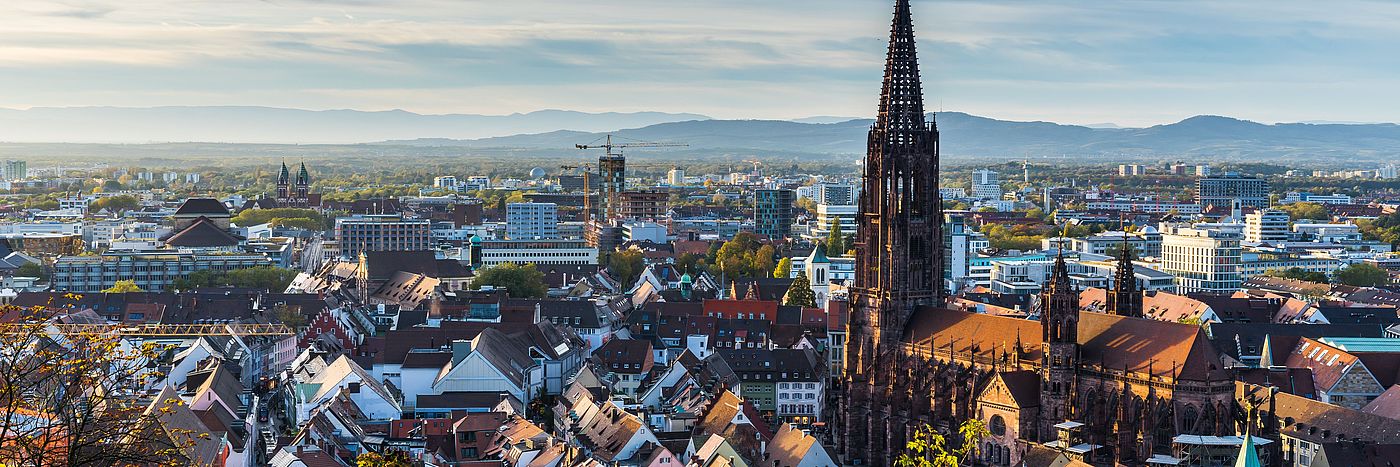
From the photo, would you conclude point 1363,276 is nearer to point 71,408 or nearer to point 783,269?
point 783,269

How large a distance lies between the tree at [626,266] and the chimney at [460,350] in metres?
74.6

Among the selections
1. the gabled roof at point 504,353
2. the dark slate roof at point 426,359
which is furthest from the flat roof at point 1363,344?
the dark slate roof at point 426,359

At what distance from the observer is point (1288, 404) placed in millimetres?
73375

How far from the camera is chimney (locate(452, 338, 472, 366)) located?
3614 inches

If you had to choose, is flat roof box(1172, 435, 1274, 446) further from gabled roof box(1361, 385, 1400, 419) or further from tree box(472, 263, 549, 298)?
tree box(472, 263, 549, 298)

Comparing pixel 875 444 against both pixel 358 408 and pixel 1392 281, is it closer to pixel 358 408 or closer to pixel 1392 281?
pixel 358 408

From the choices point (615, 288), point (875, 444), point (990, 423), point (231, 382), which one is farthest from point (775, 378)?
point (615, 288)

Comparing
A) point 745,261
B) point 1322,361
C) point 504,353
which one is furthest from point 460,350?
point 745,261

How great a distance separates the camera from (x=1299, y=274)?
6565 inches

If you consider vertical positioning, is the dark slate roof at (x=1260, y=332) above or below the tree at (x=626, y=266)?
above

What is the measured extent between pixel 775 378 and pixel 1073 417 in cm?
2658

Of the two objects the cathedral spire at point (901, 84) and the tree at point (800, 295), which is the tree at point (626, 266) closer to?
the tree at point (800, 295)

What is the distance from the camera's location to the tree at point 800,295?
130m

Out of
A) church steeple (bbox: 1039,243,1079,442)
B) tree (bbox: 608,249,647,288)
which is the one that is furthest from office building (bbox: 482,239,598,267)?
church steeple (bbox: 1039,243,1079,442)
